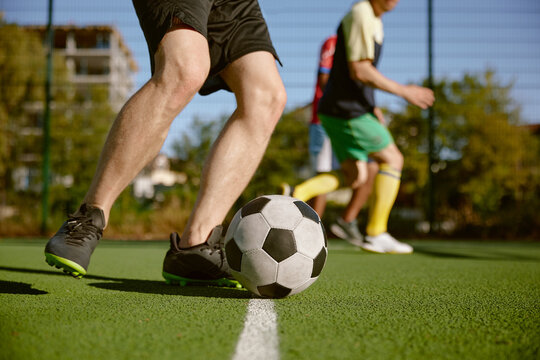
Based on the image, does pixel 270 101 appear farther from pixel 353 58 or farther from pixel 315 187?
pixel 315 187

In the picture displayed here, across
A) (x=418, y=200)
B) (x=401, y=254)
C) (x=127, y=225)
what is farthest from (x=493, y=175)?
(x=127, y=225)

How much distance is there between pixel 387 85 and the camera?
4.06m

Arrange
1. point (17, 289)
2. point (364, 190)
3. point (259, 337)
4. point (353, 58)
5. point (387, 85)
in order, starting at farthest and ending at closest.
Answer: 1. point (364, 190)
2. point (353, 58)
3. point (387, 85)
4. point (17, 289)
5. point (259, 337)

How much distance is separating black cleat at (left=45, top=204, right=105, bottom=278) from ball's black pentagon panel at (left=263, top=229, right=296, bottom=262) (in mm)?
712

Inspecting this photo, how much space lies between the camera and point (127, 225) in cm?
860

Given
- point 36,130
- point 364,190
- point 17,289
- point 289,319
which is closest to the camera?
point 289,319

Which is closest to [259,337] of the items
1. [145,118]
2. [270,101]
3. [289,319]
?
[289,319]

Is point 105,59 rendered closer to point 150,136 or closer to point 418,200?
point 418,200

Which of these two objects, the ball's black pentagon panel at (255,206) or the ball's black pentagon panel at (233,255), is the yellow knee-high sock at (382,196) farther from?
the ball's black pentagon panel at (233,255)

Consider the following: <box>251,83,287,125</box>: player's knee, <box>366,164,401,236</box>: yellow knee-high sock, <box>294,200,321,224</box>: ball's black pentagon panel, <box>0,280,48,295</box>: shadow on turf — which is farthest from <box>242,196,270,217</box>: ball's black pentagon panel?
<box>366,164,401,236</box>: yellow knee-high sock

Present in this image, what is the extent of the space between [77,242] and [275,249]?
797 mm

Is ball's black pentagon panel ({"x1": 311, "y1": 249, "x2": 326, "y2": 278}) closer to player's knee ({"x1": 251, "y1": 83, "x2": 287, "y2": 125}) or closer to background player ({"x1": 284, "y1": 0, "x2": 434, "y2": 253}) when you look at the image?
player's knee ({"x1": 251, "y1": 83, "x2": 287, "y2": 125})

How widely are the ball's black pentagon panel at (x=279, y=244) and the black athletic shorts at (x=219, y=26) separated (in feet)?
3.12

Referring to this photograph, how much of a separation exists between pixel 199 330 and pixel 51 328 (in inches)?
16.9
